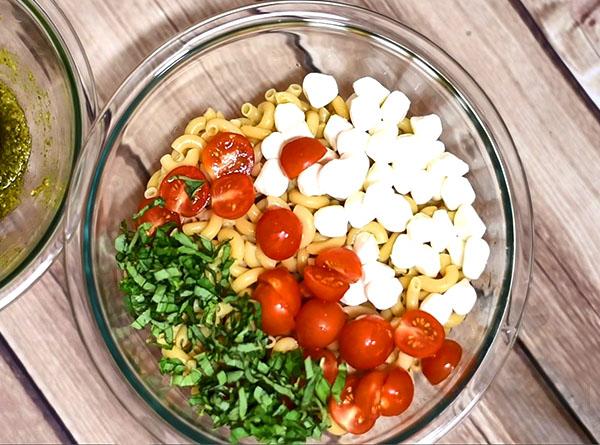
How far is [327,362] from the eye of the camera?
1195mm

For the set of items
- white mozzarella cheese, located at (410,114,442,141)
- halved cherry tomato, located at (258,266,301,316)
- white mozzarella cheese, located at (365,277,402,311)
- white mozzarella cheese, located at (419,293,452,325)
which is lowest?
white mozzarella cheese, located at (419,293,452,325)

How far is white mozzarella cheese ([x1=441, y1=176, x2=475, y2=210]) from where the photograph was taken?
1.24m

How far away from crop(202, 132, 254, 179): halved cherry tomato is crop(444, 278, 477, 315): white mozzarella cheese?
0.38m

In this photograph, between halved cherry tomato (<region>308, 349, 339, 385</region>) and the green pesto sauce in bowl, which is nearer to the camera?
halved cherry tomato (<region>308, 349, 339, 385</region>)

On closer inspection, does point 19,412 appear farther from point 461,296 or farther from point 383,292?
point 461,296

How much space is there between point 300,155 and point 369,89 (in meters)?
0.17

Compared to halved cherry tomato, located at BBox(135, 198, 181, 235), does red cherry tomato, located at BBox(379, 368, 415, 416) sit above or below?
below

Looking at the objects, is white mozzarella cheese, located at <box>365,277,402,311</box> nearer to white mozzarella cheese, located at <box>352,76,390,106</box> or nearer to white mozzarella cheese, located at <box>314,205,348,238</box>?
white mozzarella cheese, located at <box>314,205,348,238</box>

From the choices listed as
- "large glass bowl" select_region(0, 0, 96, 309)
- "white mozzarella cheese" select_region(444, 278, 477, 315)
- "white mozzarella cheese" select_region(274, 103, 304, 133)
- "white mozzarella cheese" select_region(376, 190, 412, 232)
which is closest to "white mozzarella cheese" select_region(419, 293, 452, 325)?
"white mozzarella cheese" select_region(444, 278, 477, 315)

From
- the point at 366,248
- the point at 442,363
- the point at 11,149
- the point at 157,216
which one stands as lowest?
the point at 442,363

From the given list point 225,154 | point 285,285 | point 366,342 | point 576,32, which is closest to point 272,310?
point 285,285

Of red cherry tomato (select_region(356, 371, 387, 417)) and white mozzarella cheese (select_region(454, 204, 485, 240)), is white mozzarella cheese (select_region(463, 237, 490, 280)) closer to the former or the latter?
white mozzarella cheese (select_region(454, 204, 485, 240))

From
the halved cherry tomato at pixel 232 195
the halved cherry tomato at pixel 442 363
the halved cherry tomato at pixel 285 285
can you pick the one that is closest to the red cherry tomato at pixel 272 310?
the halved cherry tomato at pixel 285 285

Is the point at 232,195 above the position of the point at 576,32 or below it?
above
